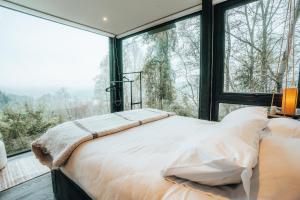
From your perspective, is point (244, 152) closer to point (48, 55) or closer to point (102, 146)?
point (102, 146)

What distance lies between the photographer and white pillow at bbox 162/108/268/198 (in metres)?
0.63

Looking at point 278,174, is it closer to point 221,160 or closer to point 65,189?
point 221,160

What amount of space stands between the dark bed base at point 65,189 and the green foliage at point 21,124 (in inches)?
61.6

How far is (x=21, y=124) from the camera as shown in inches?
103

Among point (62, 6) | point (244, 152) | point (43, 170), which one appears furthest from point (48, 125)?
point (244, 152)

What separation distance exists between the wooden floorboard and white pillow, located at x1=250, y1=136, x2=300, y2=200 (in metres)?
1.87

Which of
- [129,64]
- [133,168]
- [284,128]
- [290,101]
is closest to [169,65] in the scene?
[129,64]

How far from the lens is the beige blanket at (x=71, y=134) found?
3.87ft

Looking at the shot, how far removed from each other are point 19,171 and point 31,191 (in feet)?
1.80

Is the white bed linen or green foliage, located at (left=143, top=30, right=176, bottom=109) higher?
green foliage, located at (left=143, top=30, right=176, bottom=109)

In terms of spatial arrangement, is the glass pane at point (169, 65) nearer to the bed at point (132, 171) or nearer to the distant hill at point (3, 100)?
the bed at point (132, 171)

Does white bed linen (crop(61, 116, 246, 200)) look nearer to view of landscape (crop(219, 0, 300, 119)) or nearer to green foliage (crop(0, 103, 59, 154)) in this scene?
view of landscape (crop(219, 0, 300, 119))

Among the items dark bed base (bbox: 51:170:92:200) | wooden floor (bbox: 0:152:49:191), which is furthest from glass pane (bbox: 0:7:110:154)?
dark bed base (bbox: 51:170:92:200)

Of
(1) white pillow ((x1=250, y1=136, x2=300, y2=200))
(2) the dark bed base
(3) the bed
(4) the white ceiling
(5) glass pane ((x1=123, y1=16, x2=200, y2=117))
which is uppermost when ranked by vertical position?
(4) the white ceiling
